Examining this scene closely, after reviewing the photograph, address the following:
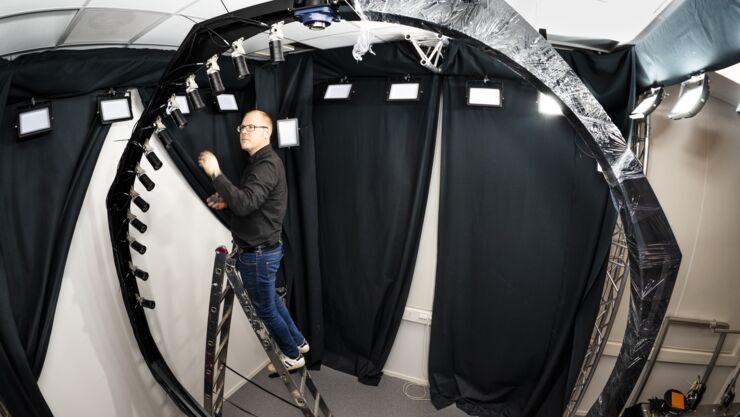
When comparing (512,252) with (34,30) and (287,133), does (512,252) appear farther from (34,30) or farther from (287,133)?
(34,30)

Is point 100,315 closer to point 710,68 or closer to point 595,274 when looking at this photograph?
point 595,274

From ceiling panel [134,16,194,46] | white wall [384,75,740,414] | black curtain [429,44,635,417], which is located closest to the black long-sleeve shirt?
ceiling panel [134,16,194,46]

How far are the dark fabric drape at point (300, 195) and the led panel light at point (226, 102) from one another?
23cm

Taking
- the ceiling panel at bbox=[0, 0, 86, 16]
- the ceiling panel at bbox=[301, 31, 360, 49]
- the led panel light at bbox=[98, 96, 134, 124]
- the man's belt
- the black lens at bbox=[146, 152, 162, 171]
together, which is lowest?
the man's belt

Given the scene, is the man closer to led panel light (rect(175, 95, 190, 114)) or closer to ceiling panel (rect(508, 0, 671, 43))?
led panel light (rect(175, 95, 190, 114))

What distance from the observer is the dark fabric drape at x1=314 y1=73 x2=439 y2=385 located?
10.9 ft

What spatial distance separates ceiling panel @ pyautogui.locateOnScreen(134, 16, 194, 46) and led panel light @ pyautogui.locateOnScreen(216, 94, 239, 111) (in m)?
0.73

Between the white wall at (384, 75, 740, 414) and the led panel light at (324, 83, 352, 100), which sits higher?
the led panel light at (324, 83, 352, 100)

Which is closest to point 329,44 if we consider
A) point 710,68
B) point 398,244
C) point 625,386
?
point 398,244

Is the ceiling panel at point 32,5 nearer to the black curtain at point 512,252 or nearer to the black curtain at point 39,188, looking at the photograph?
the black curtain at point 39,188

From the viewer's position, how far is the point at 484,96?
9.74 feet

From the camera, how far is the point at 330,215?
12.1ft

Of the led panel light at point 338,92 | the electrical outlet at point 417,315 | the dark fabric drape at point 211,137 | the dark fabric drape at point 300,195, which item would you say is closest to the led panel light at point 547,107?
the led panel light at point 338,92

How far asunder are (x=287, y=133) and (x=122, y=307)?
1752 mm
